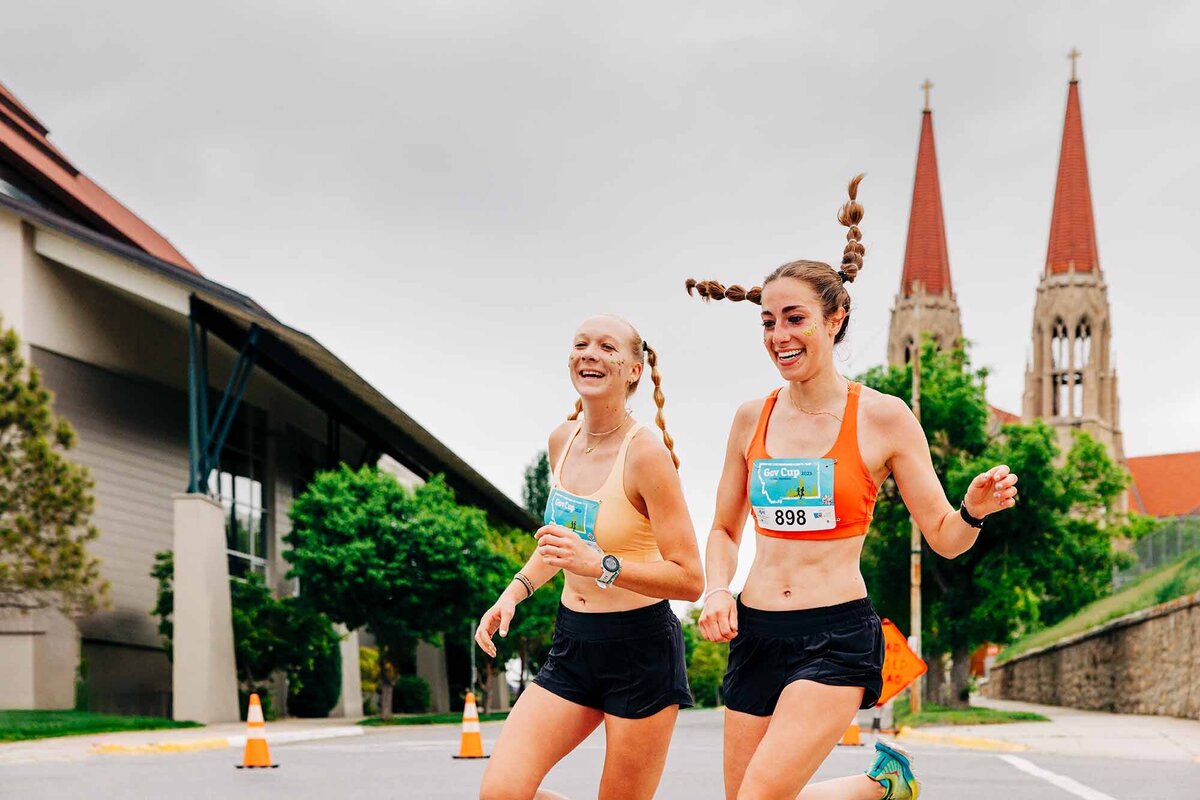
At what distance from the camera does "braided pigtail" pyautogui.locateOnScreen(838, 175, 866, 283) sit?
17.9ft

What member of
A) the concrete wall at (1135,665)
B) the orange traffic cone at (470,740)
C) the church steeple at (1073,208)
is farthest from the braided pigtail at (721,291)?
the church steeple at (1073,208)

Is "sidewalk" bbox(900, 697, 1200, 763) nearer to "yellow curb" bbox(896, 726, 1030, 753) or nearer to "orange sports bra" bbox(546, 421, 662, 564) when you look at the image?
"yellow curb" bbox(896, 726, 1030, 753)

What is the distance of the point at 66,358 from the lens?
36438 millimetres

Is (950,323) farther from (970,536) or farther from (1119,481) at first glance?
(970,536)

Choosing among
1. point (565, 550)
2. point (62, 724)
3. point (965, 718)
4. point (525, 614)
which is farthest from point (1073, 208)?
point (565, 550)

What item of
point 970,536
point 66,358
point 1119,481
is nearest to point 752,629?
point 970,536

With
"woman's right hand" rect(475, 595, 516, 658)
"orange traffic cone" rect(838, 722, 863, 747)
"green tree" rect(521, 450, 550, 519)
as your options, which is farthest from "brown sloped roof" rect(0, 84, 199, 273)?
"green tree" rect(521, 450, 550, 519)

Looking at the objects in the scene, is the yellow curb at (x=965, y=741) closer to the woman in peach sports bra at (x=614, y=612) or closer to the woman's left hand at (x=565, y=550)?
the woman in peach sports bra at (x=614, y=612)

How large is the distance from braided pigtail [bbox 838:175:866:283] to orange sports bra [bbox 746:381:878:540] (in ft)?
1.76

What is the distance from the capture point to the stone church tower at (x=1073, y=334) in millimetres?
105312

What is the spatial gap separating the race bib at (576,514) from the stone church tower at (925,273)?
327ft

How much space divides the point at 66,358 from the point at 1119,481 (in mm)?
28150

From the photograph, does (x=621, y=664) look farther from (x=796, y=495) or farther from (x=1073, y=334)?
(x=1073, y=334)

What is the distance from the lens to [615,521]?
18.0ft
